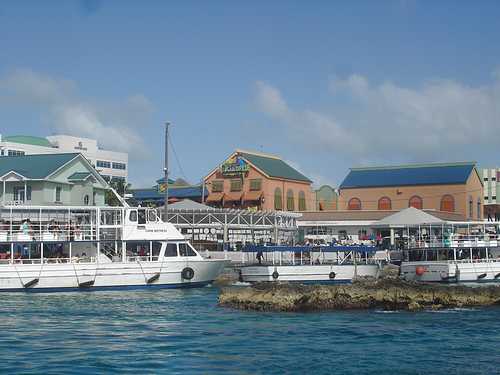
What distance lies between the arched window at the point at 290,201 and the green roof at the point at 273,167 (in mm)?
1723

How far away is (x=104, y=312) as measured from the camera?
3516 centimetres

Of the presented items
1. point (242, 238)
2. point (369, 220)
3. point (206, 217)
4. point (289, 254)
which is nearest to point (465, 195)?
point (369, 220)

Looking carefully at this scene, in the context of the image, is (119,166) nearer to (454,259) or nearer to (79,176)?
(79,176)

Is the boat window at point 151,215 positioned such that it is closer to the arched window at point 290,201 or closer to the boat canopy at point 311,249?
the boat canopy at point 311,249

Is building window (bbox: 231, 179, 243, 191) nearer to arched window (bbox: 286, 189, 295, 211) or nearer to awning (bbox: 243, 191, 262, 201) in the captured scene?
awning (bbox: 243, 191, 262, 201)

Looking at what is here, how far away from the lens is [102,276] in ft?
151

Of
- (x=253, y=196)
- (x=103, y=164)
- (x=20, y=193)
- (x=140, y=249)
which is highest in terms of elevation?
(x=103, y=164)

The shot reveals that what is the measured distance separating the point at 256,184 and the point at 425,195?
2022 cm

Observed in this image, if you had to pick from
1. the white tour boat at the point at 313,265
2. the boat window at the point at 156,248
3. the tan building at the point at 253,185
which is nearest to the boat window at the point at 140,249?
the boat window at the point at 156,248

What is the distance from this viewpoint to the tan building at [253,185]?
93.2 m

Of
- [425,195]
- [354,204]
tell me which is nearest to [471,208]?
[425,195]

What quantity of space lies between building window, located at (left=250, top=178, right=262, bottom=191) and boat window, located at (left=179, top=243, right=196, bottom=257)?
44953 millimetres

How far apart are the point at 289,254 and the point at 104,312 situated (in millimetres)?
22190

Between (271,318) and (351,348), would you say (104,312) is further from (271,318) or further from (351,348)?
(351,348)
